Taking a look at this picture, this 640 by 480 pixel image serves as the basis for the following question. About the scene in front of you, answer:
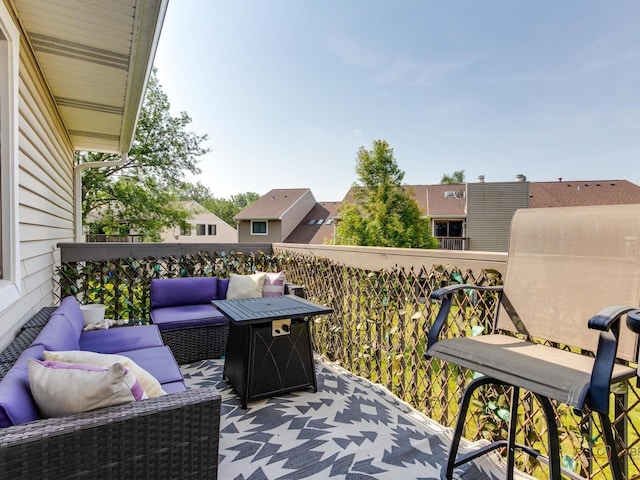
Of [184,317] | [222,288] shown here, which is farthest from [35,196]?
[222,288]

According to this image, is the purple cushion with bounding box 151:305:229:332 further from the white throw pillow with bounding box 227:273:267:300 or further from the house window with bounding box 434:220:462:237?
the house window with bounding box 434:220:462:237

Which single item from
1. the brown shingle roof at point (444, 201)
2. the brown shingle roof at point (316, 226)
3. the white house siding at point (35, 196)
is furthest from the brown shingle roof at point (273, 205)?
the white house siding at point (35, 196)

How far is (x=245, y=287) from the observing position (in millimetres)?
4168

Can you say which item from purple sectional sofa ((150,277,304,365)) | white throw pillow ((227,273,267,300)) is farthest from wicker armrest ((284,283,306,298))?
white throw pillow ((227,273,267,300))

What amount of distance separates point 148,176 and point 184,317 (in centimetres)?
1115

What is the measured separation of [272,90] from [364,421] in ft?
31.8

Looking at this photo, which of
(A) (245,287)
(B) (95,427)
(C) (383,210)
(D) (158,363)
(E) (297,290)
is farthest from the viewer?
(C) (383,210)

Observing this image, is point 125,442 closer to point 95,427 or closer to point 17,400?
point 95,427

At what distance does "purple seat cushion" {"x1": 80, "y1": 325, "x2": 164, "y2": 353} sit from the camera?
8.74ft

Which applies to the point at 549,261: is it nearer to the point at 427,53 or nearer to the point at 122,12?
the point at 122,12

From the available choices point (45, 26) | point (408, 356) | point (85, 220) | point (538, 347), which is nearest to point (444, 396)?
point (408, 356)

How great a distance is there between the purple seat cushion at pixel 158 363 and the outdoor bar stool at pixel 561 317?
158 cm

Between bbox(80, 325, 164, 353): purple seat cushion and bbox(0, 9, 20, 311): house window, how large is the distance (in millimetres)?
752

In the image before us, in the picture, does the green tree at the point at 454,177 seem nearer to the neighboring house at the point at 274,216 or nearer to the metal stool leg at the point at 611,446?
the neighboring house at the point at 274,216
